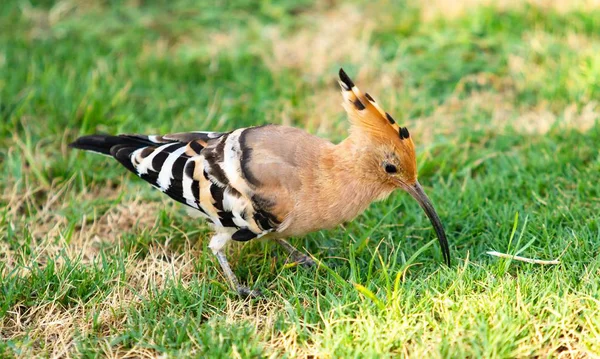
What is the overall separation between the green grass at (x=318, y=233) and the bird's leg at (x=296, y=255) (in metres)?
0.05

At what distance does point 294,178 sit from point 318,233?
539mm

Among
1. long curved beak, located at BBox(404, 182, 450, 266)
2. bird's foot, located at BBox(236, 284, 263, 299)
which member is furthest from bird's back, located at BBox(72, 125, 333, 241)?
long curved beak, located at BBox(404, 182, 450, 266)

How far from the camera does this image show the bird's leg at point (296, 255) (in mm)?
3328

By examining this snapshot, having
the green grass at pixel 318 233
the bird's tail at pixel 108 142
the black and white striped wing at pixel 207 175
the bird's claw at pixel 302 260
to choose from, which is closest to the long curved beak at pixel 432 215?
the green grass at pixel 318 233

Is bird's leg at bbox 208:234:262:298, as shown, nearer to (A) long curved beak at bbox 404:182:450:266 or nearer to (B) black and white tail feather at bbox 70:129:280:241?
(B) black and white tail feather at bbox 70:129:280:241

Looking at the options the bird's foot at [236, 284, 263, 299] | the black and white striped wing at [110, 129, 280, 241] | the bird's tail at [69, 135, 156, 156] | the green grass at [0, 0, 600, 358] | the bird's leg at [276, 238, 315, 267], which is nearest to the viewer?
the green grass at [0, 0, 600, 358]

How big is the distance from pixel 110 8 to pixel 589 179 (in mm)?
4111

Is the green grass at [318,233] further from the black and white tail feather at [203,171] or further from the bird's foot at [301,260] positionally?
the black and white tail feather at [203,171]

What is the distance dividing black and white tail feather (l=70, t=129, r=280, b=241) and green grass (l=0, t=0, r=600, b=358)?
26 centimetres

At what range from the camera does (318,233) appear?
366cm

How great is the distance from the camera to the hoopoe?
10.4 feet

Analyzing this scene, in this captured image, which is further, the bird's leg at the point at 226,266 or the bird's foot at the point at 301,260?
the bird's foot at the point at 301,260

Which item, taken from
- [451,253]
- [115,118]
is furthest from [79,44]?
[451,253]

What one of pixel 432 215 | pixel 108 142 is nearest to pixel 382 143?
pixel 432 215
